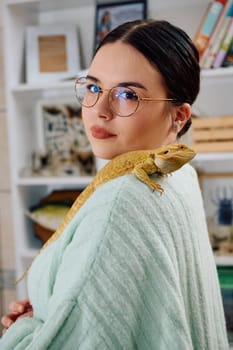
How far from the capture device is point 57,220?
222 cm

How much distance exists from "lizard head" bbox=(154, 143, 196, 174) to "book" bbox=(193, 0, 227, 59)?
53.9 inches

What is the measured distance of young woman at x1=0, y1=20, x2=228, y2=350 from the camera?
593 millimetres

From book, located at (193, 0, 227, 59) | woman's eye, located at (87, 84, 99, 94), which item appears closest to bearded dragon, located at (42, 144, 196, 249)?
woman's eye, located at (87, 84, 99, 94)

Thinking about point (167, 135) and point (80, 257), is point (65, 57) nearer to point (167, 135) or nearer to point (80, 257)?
point (167, 135)

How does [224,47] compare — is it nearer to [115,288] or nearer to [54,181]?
[54,181]

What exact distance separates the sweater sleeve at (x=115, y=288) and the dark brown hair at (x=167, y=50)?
0.58ft

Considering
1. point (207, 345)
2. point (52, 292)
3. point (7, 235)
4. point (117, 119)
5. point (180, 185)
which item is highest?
point (117, 119)

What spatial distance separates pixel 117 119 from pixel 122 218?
0.16 m

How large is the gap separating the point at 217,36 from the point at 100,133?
138 centimetres

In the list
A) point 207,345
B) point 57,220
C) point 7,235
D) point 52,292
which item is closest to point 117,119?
point 52,292

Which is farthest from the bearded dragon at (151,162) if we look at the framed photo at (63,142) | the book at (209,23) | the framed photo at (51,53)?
the framed photo at (51,53)

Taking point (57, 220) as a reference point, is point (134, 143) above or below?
above

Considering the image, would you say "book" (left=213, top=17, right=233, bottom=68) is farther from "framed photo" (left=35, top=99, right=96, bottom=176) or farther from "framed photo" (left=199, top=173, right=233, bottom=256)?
"framed photo" (left=35, top=99, right=96, bottom=176)

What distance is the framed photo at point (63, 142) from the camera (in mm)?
2236
